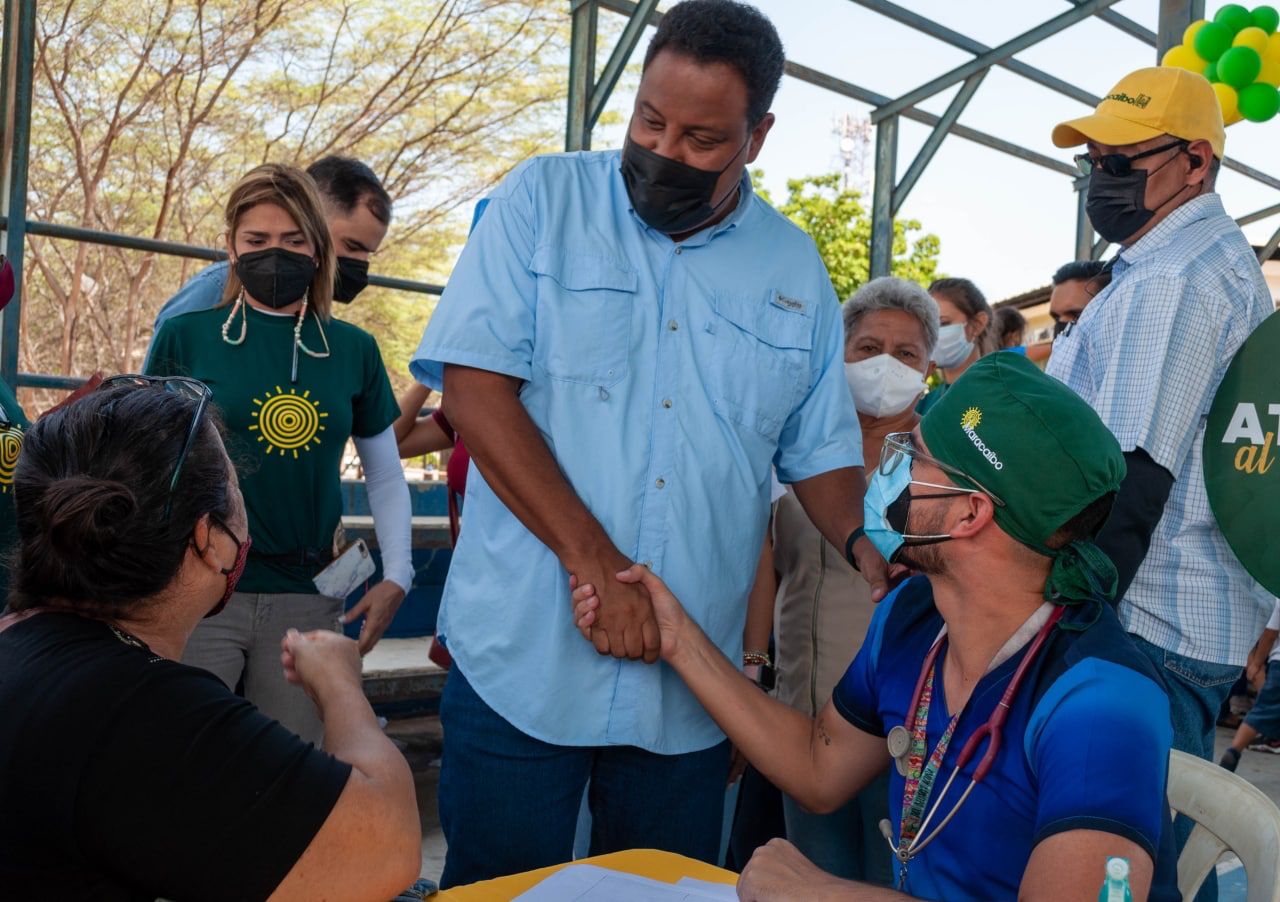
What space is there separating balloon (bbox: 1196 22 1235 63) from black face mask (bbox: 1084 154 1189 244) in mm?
3120

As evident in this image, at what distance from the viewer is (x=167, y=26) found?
1011cm

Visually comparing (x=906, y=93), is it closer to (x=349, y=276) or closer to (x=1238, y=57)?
(x=1238, y=57)

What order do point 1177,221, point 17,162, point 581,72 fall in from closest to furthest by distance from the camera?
point 1177,221 < point 17,162 < point 581,72

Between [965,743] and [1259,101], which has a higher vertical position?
[1259,101]

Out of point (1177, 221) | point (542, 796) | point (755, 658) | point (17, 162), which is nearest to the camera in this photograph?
point (542, 796)

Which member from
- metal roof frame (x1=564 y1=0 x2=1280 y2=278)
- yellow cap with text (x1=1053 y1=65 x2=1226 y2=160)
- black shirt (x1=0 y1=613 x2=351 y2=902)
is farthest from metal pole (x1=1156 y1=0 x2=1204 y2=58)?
black shirt (x1=0 y1=613 x2=351 y2=902)

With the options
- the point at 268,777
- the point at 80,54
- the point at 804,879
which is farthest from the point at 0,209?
the point at 80,54

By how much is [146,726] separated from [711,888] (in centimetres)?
78

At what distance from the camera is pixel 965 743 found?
60.9 inches

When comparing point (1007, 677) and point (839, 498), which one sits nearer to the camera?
point (1007, 677)

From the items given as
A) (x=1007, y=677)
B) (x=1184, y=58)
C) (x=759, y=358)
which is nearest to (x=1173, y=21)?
(x=1184, y=58)

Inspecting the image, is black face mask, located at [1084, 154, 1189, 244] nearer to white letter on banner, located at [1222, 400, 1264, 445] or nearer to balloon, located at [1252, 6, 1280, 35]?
white letter on banner, located at [1222, 400, 1264, 445]

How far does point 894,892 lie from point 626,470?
80 cm

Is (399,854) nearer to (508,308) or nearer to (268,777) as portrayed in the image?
(268,777)
